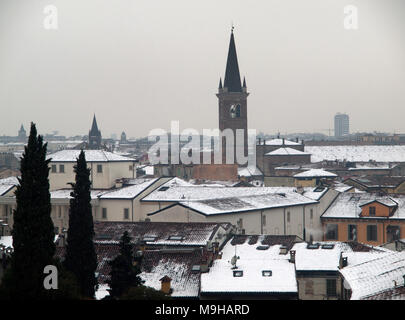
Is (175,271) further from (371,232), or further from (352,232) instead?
(371,232)

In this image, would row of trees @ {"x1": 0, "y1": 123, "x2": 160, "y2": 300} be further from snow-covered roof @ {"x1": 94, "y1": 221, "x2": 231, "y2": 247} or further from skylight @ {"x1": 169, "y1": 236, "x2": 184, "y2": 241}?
skylight @ {"x1": 169, "y1": 236, "x2": 184, "y2": 241}

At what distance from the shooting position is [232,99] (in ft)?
276

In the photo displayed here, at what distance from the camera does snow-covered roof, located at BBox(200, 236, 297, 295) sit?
80.7ft

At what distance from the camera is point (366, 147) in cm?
10150

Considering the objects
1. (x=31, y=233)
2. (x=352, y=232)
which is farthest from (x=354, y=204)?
(x=31, y=233)

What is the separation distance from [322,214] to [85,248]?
2680 centimetres

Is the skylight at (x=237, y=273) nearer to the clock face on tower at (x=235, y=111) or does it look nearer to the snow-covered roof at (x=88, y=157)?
the snow-covered roof at (x=88, y=157)

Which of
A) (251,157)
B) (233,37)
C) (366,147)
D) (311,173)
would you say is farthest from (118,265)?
(366,147)

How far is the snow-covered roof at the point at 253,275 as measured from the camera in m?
24.6

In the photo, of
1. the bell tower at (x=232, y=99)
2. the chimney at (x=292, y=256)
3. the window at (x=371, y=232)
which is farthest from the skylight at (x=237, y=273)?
the bell tower at (x=232, y=99)

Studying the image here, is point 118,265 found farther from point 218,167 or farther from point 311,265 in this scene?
point 218,167

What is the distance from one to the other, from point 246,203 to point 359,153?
59667 mm

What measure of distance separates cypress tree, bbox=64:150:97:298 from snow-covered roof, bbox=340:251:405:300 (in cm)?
828

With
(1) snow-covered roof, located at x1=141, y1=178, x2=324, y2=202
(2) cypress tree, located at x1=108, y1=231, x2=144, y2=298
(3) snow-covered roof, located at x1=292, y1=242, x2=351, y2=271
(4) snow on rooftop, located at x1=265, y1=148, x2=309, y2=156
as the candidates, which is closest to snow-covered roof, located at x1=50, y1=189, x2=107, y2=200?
(1) snow-covered roof, located at x1=141, y1=178, x2=324, y2=202
